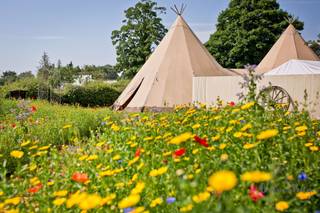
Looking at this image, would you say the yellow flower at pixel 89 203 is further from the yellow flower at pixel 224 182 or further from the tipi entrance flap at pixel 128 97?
the tipi entrance flap at pixel 128 97

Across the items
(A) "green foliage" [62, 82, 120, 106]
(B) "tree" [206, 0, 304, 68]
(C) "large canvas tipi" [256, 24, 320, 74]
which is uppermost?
(B) "tree" [206, 0, 304, 68]

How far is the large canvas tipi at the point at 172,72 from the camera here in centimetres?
1190

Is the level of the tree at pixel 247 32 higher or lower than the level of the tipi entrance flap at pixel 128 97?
higher

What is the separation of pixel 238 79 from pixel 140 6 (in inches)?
717

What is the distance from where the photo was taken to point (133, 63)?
85.9 ft

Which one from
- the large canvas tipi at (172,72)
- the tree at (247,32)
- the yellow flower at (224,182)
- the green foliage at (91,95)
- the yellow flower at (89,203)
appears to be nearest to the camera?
the yellow flower at (224,182)

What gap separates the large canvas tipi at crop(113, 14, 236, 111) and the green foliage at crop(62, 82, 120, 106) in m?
7.08

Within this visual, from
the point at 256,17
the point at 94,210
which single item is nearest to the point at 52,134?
the point at 94,210

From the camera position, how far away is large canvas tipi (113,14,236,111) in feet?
39.0

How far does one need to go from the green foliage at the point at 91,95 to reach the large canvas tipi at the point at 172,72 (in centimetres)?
708

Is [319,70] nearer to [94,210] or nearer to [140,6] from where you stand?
[94,210]

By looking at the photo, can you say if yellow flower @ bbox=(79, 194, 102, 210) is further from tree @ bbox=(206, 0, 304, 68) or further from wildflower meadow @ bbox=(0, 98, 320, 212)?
tree @ bbox=(206, 0, 304, 68)

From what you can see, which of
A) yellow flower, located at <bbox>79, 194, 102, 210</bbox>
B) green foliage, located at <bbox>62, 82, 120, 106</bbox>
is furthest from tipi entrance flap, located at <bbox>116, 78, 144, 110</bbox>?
yellow flower, located at <bbox>79, 194, 102, 210</bbox>

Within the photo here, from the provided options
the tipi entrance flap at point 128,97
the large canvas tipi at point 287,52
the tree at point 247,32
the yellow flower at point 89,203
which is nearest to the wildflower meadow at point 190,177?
the yellow flower at point 89,203
